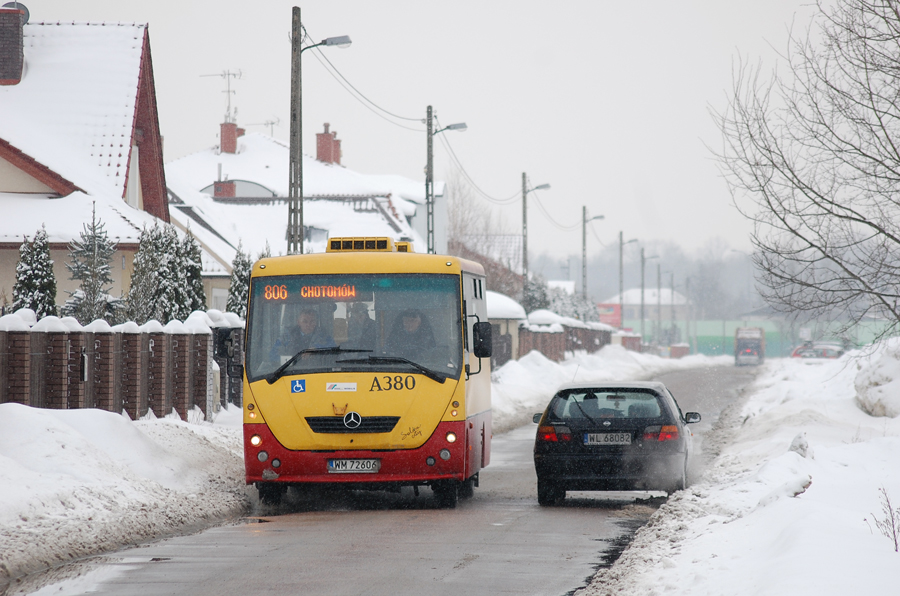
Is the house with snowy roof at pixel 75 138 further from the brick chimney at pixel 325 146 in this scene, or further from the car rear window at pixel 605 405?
the brick chimney at pixel 325 146

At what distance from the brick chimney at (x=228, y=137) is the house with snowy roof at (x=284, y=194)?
6 centimetres

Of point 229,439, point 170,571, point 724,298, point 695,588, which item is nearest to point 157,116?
point 229,439

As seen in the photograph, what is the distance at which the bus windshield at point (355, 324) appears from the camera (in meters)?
11.9

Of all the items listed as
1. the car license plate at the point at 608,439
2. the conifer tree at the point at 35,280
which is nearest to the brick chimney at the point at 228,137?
the conifer tree at the point at 35,280

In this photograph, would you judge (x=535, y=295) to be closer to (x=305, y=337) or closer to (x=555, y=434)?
(x=555, y=434)

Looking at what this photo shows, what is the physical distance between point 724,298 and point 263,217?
446ft

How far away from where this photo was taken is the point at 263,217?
186 ft

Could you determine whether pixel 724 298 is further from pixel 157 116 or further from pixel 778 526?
pixel 778 526

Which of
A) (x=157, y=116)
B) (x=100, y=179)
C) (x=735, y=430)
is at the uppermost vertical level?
(x=157, y=116)

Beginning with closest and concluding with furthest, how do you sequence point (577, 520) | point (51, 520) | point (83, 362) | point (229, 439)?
point (51, 520)
point (577, 520)
point (83, 362)
point (229, 439)

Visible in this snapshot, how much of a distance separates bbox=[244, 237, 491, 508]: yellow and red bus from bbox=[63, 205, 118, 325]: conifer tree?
929 cm

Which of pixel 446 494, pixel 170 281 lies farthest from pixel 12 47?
pixel 446 494

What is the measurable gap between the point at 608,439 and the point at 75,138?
21002mm

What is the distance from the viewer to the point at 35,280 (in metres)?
20.5
